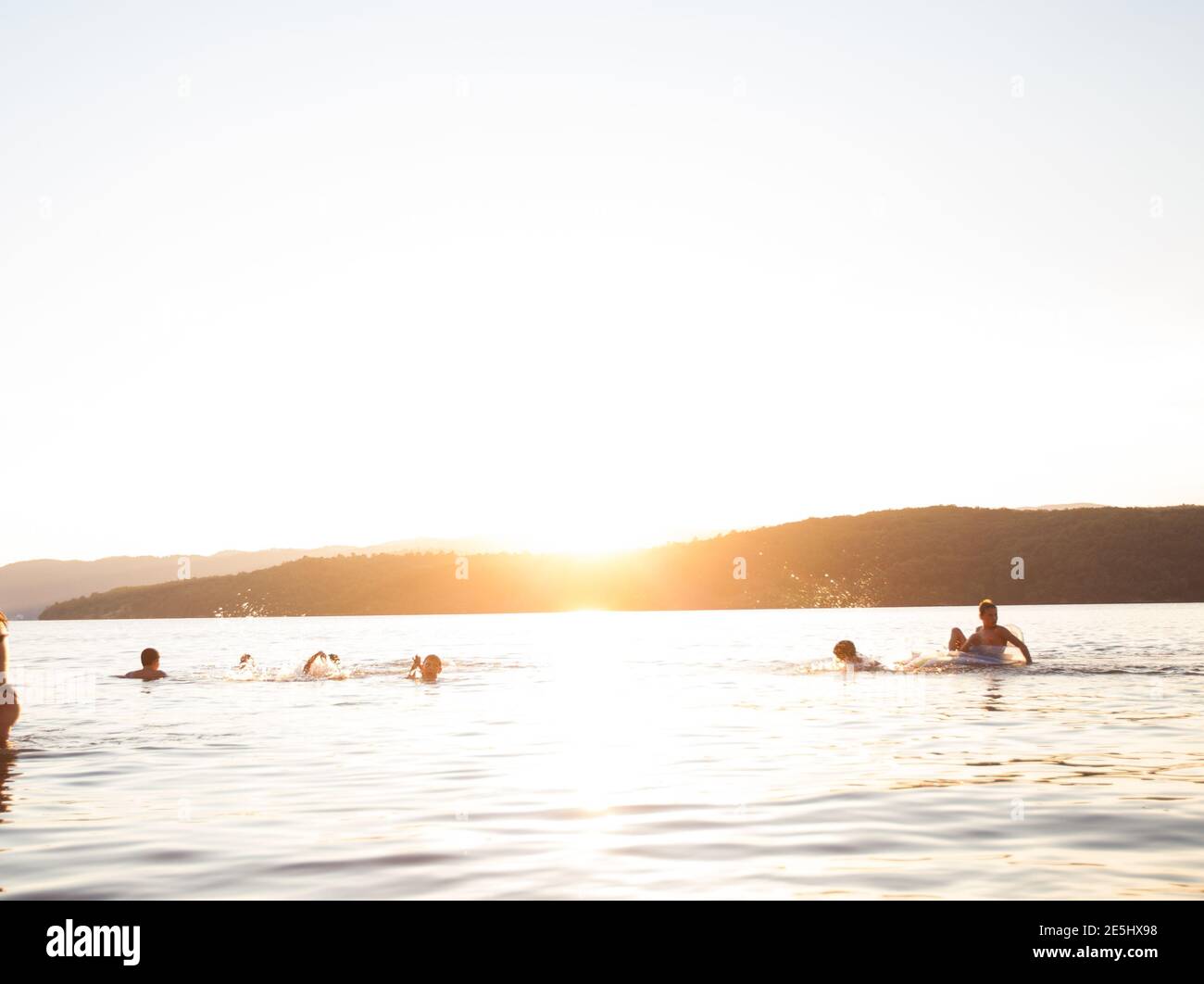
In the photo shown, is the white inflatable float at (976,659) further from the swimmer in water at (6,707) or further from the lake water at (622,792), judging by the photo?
the swimmer in water at (6,707)

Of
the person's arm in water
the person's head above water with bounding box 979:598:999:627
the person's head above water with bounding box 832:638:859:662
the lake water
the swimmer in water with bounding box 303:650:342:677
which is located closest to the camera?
the lake water

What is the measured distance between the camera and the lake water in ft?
28.1

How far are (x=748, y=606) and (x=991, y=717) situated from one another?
14927cm

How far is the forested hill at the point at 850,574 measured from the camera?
15025cm

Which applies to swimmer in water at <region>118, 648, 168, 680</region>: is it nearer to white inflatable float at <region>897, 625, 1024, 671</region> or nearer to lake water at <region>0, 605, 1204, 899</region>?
lake water at <region>0, 605, 1204, 899</region>

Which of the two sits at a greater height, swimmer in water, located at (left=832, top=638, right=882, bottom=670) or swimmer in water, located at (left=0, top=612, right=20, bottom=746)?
swimmer in water, located at (left=0, top=612, right=20, bottom=746)

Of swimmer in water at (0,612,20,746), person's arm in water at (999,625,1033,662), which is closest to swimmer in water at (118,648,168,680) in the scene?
swimmer in water at (0,612,20,746)

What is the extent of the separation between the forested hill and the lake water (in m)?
112

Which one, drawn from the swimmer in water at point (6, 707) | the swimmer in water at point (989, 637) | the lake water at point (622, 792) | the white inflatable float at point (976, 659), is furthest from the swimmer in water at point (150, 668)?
the swimmer in water at point (989, 637)

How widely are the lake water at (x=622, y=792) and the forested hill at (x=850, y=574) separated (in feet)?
368

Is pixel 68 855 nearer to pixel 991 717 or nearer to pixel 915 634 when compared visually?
pixel 991 717

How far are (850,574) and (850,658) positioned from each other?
130m

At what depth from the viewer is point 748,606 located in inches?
6614
